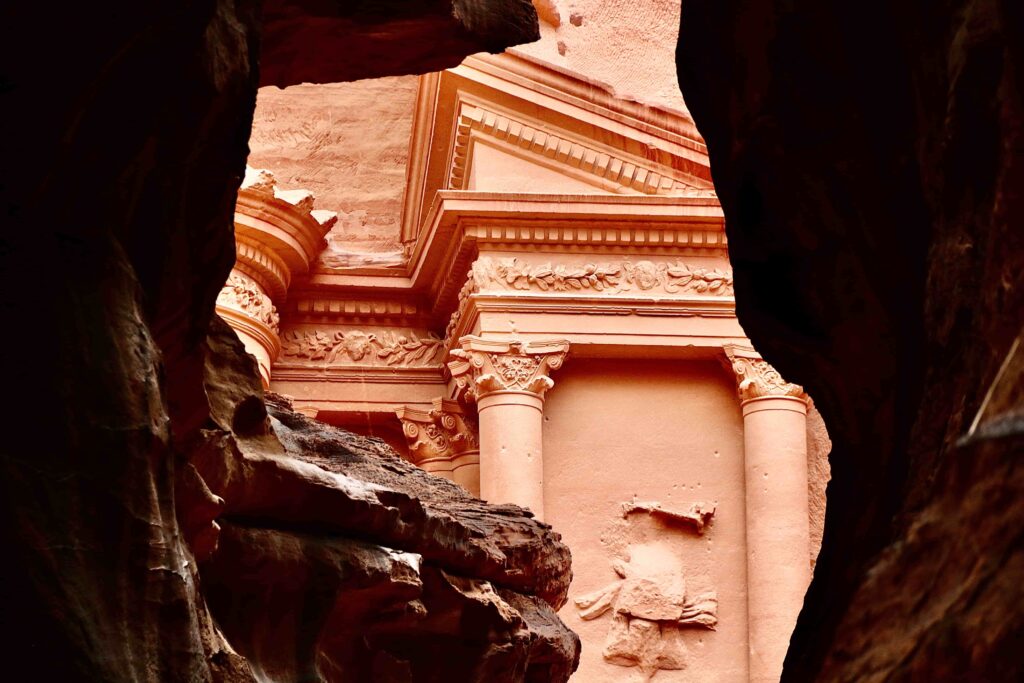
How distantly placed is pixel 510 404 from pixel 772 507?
2062mm

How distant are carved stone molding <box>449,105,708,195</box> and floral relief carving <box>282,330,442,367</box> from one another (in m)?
1.87

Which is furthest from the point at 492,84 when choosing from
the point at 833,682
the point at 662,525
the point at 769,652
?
the point at 833,682

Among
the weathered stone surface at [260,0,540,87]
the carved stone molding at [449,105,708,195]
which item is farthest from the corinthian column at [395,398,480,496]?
the weathered stone surface at [260,0,540,87]

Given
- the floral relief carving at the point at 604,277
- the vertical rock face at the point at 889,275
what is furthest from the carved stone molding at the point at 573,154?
the vertical rock face at the point at 889,275

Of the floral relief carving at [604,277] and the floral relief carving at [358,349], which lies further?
the floral relief carving at [358,349]

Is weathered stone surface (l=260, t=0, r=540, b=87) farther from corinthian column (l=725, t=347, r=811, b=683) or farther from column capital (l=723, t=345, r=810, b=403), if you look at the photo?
column capital (l=723, t=345, r=810, b=403)

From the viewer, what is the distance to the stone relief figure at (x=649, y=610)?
14.2 meters

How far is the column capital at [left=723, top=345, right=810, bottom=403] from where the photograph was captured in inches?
575

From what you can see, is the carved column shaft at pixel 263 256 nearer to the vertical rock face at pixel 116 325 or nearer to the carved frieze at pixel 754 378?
the carved frieze at pixel 754 378

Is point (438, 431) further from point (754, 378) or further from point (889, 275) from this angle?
point (889, 275)

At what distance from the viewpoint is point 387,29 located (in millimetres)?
6477

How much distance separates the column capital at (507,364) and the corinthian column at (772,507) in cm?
137

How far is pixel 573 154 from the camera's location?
15.2m

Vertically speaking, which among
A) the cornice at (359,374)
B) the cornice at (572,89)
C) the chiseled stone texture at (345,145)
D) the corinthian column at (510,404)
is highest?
the chiseled stone texture at (345,145)
